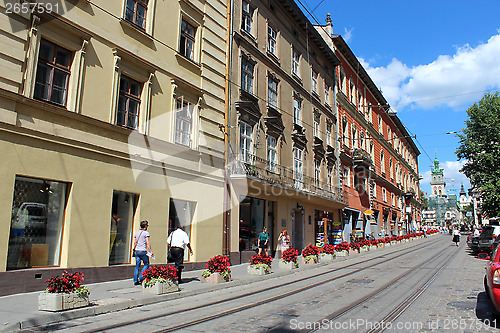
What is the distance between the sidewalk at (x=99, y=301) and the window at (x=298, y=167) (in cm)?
1170

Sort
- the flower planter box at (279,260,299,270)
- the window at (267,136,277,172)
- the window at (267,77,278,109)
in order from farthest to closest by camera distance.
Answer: the window at (267,77,278,109) < the window at (267,136,277,172) < the flower planter box at (279,260,299,270)

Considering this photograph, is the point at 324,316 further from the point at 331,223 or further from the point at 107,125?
the point at 331,223

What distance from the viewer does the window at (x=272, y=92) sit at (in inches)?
878

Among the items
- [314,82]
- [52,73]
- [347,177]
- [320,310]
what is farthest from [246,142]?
[347,177]

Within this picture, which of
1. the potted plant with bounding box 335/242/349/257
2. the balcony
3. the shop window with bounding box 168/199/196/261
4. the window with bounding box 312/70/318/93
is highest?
the window with bounding box 312/70/318/93

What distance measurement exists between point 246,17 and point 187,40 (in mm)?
5781

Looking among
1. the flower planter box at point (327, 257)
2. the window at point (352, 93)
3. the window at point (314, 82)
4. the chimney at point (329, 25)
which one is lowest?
the flower planter box at point (327, 257)

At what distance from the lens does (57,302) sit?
24.3ft

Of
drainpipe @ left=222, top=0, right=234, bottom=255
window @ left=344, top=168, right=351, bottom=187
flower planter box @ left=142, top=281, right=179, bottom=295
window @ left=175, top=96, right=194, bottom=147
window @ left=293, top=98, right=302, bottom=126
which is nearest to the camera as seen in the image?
flower planter box @ left=142, top=281, right=179, bottom=295

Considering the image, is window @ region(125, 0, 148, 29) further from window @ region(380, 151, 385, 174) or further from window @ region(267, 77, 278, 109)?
window @ region(380, 151, 385, 174)

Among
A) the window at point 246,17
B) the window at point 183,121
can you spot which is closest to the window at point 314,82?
the window at point 246,17

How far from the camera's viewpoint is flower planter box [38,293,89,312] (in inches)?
291

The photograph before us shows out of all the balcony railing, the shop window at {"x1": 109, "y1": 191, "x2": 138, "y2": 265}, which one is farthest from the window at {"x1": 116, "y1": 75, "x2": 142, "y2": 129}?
the balcony railing

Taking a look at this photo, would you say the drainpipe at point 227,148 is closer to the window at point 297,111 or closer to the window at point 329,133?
the window at point 297,111
